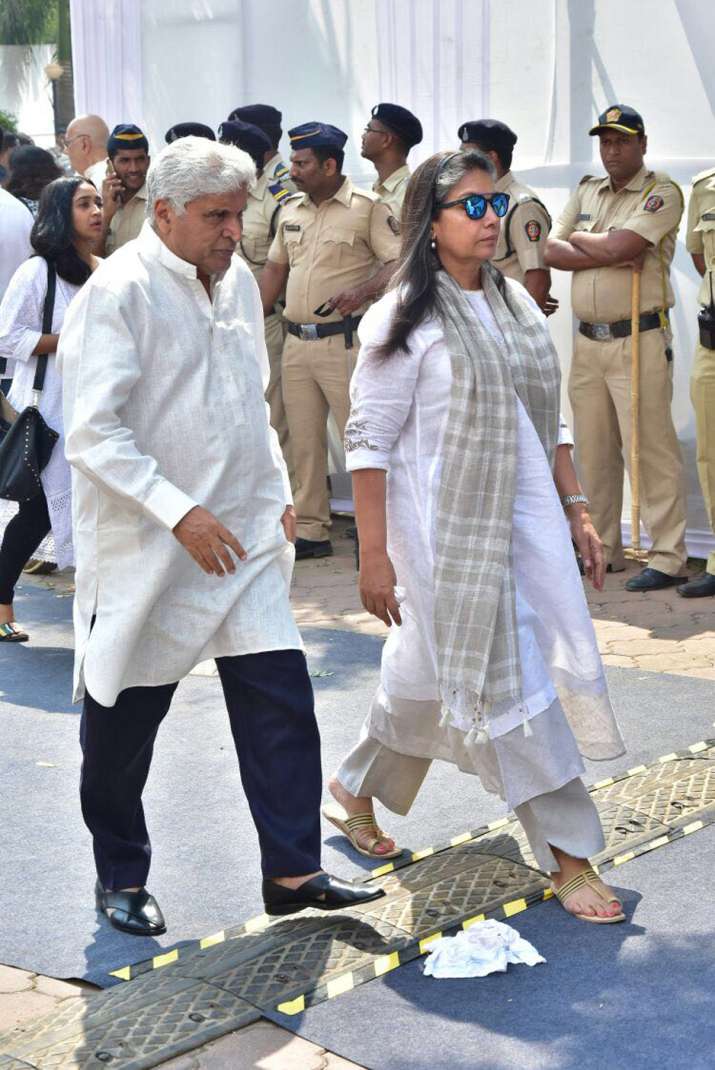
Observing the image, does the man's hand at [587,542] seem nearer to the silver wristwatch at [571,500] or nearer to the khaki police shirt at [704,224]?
the silver wristwatch at [571,500]

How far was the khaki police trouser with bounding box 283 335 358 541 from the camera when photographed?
29.6 feet

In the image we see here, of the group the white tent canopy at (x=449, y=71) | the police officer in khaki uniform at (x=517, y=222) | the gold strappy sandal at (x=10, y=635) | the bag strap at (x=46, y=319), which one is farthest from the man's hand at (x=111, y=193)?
the gold strappy sandal at (x=10, y=635)

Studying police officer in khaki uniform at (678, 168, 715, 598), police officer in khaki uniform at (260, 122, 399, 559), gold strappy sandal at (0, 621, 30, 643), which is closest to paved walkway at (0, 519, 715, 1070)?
police officer in khaki uniform at (678, 168, 715, 598)

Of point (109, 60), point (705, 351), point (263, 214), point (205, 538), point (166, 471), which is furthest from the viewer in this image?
point (109, 60)

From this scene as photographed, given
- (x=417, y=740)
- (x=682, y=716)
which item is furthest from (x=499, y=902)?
(x=682, y=716)

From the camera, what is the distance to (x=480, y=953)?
12.7ft

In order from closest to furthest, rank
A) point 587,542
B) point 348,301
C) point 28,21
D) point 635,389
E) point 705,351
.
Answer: point 587,542
point 705,351
point 635,389
point 348,301
point 28,21

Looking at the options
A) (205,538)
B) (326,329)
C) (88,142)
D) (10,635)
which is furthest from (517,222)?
(205,538)

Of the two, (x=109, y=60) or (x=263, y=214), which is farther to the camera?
(x=109, y=60)

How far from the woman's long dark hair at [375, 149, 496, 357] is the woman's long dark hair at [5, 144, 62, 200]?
17.3 ft

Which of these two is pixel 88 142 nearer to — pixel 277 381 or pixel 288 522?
pixel 277 381

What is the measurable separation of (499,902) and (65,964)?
1.07m

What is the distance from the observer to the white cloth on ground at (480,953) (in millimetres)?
3842

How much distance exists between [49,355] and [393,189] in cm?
255
